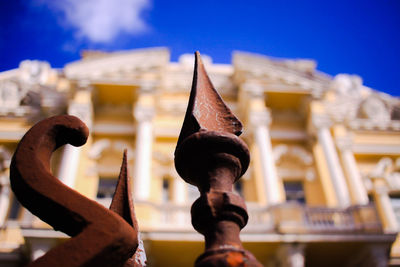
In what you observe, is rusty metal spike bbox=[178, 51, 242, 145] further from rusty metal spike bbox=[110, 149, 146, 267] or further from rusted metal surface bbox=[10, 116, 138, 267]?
rusted metal surface bbox=[10, 116, 138, 267]

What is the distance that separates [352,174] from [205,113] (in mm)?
11291

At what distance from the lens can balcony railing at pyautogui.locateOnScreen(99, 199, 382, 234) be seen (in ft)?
30.0

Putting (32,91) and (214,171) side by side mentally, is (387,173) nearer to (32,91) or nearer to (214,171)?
Result: (214,171)

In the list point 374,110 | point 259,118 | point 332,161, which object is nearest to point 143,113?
point 259,118

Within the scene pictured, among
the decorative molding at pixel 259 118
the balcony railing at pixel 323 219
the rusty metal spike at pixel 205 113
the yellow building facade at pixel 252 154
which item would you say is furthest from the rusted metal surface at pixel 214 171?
the decorative molding at pixel 259 118

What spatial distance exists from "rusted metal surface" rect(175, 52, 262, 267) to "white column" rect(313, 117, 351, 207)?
9713 mm

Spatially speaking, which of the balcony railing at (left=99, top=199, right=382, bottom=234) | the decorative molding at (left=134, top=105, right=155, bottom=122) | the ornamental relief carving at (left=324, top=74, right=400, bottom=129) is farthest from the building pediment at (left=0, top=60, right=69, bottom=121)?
the ornamental relief carving at (left=324, top=74, right=400, bottom=129)

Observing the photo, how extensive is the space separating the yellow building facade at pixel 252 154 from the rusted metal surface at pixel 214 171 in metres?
7.84

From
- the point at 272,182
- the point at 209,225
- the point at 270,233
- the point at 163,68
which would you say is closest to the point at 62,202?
the point at 209,225

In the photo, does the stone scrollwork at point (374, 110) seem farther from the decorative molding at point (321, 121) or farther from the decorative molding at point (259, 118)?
the decorative molding at point (259, 118)

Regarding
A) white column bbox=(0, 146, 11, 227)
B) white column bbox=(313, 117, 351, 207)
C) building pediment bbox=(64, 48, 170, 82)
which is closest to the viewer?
white column bbox=(313, 117, 351, 207)

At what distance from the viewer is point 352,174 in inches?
454

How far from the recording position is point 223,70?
16.4m

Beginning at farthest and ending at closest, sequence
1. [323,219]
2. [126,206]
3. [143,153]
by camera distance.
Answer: [143,153], [323,219], [126,206]
